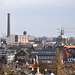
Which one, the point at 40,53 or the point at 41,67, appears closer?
the point at 41,67

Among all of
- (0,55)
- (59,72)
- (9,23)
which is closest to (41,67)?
(59,72)

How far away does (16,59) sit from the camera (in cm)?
7600

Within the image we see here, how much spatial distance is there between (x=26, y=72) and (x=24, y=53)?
30.7 m

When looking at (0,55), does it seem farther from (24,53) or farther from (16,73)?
(16,73)

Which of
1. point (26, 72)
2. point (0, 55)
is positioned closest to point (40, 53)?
point (0, 55)

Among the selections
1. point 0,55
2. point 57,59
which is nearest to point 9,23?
point 0,55

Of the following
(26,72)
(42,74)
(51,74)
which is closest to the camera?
(51,74)

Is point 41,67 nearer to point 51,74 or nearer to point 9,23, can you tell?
point 51,74

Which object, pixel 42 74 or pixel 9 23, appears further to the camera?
pixel 9 23

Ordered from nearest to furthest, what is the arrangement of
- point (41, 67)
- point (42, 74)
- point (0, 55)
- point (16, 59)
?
point (42, 74)
point (41, 67)
point (16, 59)
point (0, 55)

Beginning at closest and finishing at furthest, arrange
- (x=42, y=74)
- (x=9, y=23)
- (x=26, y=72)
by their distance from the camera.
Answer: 1. (x=42, y=74)
2. (x=26, y=72)
3. (x=9, y=23)

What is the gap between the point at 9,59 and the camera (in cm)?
7912

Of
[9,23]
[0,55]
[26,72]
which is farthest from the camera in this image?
[9,23]

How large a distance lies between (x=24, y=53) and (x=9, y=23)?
11561 centimetres
